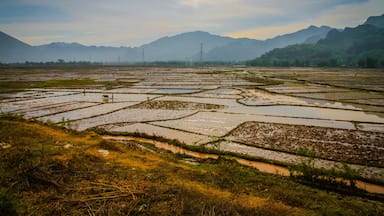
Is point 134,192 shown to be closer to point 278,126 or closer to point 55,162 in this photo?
point 55,162

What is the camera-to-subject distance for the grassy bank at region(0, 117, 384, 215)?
4.95 meters

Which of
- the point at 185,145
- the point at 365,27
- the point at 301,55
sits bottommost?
the point at 185,145

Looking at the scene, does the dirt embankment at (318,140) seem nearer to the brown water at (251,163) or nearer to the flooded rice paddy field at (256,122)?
the flooded rice paddy field at (256,122)

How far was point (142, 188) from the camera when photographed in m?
5.77

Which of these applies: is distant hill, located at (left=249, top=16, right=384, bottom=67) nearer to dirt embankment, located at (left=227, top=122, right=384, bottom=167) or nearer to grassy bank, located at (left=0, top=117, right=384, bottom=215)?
dirt embankment, located at (left=227, top=122, right=384, bottom=167)

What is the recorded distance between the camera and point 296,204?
545cm

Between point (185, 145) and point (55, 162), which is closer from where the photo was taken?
point (55, 162)

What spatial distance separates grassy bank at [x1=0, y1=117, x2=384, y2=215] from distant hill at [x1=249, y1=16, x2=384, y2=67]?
297ft

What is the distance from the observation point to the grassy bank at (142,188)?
4949 mm

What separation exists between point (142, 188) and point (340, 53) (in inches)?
5683

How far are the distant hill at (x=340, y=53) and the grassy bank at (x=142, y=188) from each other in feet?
297

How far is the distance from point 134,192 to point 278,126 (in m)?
9.91

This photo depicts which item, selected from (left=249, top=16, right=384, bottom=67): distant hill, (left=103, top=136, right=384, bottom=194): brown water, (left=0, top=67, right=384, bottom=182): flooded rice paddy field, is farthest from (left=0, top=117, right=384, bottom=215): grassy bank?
(left=249, top=16, right=384, bottom=67): distant hill

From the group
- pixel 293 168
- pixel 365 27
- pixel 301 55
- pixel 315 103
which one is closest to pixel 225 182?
pixel 293 168
